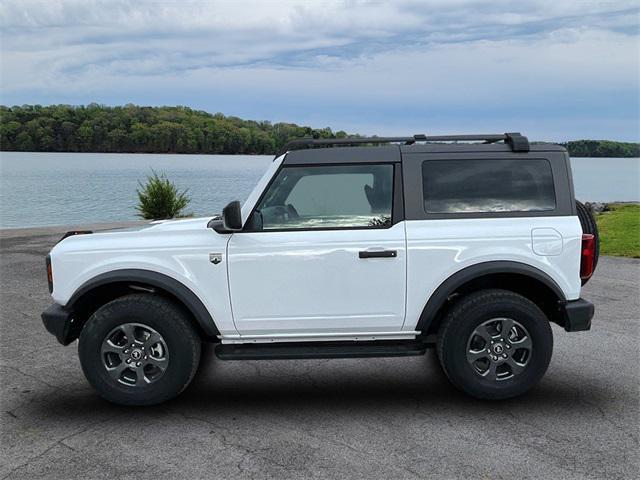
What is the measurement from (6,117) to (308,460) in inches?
2212

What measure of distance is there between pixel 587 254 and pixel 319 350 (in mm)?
2141

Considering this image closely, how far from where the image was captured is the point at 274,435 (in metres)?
4.34

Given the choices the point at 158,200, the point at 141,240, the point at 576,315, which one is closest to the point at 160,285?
the point at 141,240

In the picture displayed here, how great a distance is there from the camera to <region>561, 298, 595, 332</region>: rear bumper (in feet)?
16.1

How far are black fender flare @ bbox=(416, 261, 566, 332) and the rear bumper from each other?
183 millimetres

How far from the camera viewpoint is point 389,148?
16.7ft

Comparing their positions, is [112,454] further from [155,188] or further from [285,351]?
[155,188]

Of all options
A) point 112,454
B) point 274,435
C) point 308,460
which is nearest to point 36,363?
point 112,454

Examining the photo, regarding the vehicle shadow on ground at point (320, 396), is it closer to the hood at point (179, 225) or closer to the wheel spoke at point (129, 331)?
the wheel spoke at point (129, 331)

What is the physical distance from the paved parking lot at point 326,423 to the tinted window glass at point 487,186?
1492mm

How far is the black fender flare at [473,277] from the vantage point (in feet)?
15.8

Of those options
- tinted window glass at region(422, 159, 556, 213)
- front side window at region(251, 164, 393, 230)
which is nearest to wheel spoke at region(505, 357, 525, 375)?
tinted window glass at region(422, 159, 556, 213)

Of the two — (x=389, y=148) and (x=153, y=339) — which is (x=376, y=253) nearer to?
(x=389, y=148)

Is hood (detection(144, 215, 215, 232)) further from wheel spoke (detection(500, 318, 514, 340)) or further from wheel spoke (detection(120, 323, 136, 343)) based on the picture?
wheel spoke (detection(500, 318, 514, 340))
